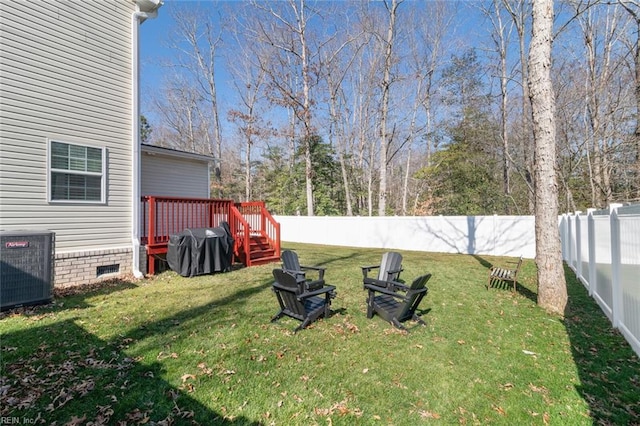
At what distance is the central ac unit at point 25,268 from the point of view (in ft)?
15.0

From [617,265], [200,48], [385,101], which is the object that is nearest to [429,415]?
[617,265]

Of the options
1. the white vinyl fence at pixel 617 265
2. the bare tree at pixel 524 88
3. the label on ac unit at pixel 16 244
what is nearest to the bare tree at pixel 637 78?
the bare tree at pixel 524 88

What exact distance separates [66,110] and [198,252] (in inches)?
153

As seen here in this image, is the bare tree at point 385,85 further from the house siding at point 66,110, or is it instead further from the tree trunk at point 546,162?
the house siding at point 66,110

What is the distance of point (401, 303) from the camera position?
463 cm

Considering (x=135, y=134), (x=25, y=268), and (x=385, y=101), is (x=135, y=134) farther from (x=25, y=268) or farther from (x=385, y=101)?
(x=385, y=101)

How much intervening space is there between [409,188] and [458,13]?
1169 centimetres

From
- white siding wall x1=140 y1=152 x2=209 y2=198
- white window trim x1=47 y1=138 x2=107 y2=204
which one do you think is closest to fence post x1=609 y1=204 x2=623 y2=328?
white window trim x1=47 y1=138 x2=107 y2=204

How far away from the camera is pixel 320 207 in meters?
23.5

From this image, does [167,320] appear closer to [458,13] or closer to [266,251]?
[266,251]

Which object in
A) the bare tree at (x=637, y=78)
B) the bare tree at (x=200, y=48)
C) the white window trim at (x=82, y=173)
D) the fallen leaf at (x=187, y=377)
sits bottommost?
the fallen leaf at (x=187, y=377)

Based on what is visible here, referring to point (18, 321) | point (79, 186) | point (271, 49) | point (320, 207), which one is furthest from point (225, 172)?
point (18, 321)

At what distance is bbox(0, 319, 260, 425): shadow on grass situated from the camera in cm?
243

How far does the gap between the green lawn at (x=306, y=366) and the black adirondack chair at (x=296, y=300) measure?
0.15 metres
